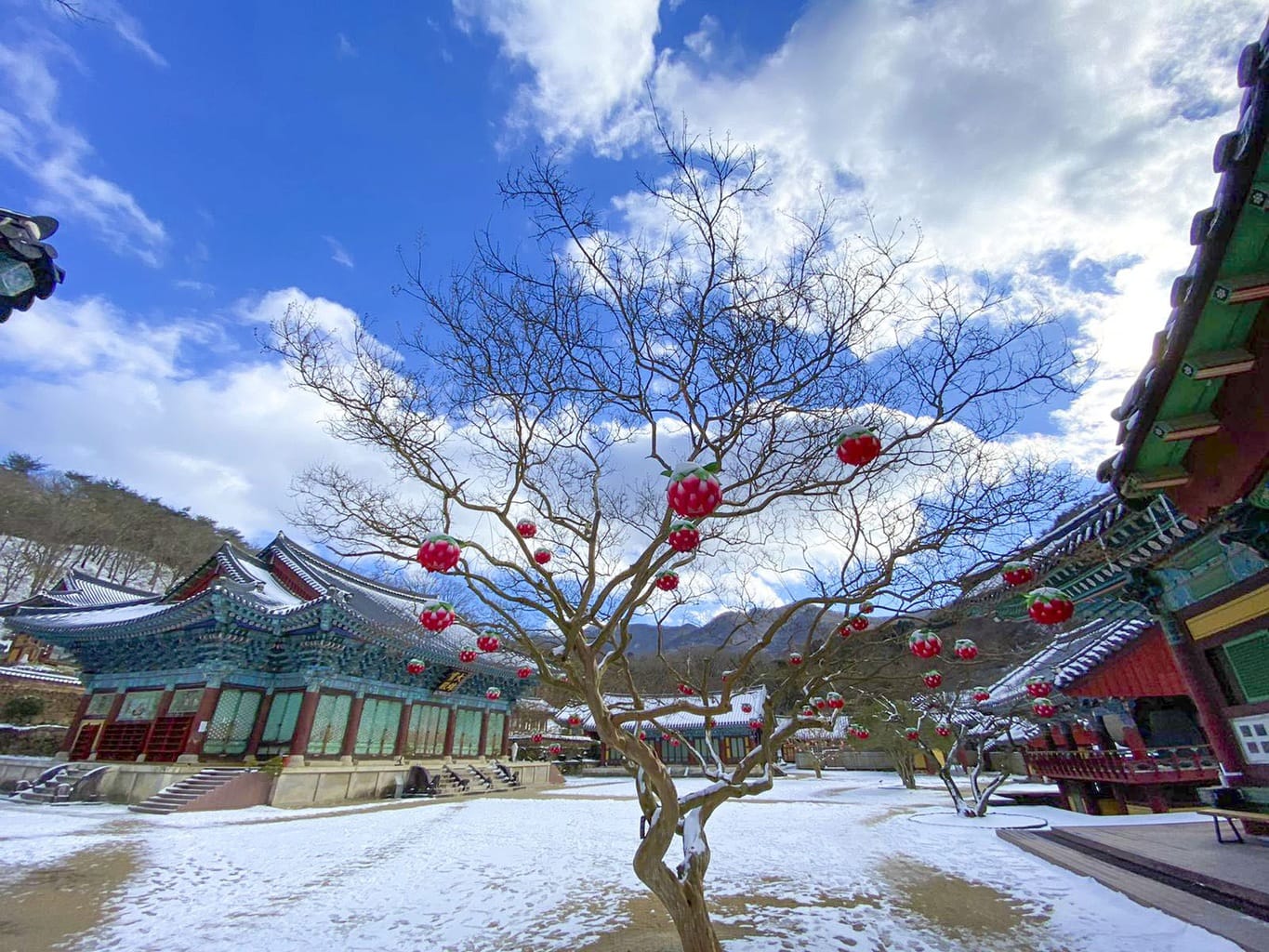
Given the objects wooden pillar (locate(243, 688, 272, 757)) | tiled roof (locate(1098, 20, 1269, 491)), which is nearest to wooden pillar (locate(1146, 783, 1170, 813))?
tiled roof (locate(1098, 20, 1269, 491))

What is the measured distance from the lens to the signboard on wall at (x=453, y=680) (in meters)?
20.1

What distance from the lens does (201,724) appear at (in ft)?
48.1

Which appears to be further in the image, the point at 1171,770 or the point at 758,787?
the point at 1171,770

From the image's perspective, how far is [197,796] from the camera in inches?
503

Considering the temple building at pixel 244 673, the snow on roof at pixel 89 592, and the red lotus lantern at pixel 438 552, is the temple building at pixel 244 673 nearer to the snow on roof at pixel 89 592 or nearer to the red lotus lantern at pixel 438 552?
the snow on roof at pixel 89 592

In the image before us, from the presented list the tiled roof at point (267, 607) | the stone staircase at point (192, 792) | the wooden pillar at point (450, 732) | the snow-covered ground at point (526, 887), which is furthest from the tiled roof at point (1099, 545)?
the wooden pillar at point (450, 732)

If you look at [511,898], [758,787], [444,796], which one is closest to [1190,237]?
[758,787]

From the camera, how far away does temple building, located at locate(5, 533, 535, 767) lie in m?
15.2

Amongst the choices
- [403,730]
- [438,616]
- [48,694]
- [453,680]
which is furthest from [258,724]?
[48,694]

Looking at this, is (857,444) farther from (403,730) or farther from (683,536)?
(403,730)

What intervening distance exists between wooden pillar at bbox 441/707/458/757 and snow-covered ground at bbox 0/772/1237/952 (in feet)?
27.4

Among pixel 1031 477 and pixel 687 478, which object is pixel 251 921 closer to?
pixel 687 478

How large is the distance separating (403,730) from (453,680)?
2.25m

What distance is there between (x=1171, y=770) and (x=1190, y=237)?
1343cm
